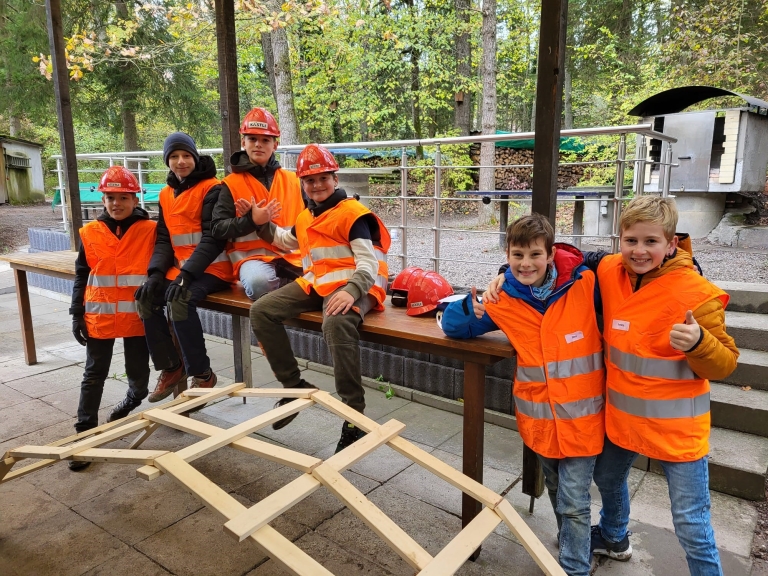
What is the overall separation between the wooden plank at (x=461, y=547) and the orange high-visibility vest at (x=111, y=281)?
2.37 m

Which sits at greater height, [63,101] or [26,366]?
[63,101]

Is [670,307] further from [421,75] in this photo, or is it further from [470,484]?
[421,75]

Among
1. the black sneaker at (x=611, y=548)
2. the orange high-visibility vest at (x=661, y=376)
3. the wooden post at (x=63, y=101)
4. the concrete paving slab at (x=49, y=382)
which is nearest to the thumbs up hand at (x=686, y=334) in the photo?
the orange high-visibility vest at (x=661, y=376)

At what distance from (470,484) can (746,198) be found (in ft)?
30.9

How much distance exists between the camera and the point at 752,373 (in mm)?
3160

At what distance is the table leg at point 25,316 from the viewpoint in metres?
4.77

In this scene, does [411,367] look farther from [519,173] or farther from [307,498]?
[519,173]

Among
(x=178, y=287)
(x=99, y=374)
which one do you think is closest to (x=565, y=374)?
(x=178, y=287)

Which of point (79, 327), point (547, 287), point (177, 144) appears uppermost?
point (177, 144)

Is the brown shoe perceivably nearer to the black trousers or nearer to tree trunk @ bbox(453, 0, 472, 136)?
the black trousers

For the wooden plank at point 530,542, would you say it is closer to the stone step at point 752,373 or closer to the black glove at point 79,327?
the stone step at point 752,373

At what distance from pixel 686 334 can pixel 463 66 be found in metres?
18.7

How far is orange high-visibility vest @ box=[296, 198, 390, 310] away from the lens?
278cm

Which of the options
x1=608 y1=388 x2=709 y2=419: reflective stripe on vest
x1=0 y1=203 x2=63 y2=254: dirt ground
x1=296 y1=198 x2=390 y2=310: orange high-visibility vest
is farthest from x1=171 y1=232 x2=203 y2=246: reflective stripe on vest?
x1=0 y1=203 x2=63 y2=254: dirt ground
